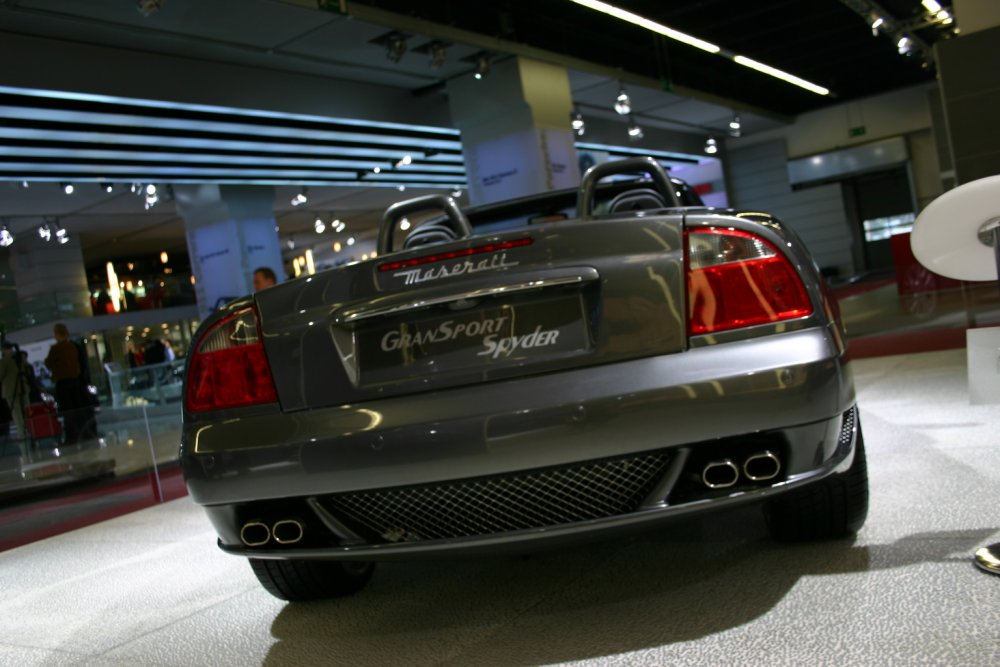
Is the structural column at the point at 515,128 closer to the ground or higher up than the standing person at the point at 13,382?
higher up

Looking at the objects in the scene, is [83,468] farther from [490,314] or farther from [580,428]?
[580,428]

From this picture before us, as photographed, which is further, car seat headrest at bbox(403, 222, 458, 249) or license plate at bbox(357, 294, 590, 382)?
car seat headrest at bbox(403, 222, 458, 249)

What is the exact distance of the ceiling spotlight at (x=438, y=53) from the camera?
1117 cm

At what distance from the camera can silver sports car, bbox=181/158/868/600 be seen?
1822 mm

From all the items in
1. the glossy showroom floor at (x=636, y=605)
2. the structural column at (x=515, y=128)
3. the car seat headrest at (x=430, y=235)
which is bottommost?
the glossy showroom floor at (x=636, y=605)

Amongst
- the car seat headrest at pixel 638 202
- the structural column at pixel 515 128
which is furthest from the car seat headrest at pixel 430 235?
the structural column at pixel 515 128

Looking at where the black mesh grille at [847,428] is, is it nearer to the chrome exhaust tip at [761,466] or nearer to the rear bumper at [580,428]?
the rear bumper at [580,428]

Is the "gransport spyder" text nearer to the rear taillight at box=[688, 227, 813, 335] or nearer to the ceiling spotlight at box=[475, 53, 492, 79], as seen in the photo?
the rear taillight at box=[688, 227, 813, 335]

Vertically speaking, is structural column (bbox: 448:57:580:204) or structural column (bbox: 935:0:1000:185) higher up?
structural column (bbox: 448:57:580:204)

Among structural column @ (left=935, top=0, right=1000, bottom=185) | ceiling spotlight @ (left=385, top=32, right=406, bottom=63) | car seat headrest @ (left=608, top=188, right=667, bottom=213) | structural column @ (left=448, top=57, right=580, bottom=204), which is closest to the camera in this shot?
car seat headrest @ (left=608, top=188, right=667, bottom=213)

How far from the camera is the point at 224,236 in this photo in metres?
17.4

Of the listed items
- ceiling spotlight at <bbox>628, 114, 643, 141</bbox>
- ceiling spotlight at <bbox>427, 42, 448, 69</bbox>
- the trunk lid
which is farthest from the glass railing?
ceiling spotlight at <bbox>628, 114, 643, 141</bbox>

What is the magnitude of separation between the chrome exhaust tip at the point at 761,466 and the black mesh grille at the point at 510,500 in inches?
6.7

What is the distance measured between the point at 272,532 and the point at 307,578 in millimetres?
504
